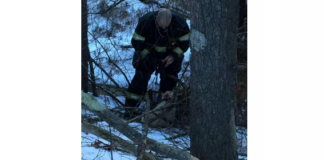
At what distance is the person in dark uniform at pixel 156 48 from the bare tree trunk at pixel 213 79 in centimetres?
18

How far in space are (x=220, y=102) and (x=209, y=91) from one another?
0.31ft

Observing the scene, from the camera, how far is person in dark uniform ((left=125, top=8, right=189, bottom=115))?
2744 mm

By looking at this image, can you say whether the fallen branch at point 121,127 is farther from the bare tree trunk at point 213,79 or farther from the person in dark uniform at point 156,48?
the person in dark uniform at point 156,48

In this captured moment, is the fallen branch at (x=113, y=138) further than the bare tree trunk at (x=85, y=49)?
No

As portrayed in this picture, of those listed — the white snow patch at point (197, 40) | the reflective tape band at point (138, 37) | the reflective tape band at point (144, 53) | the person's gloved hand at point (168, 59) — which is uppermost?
the reflective tape band at point (138, 37)

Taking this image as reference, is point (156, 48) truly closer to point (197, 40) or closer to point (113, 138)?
point (197, 40)

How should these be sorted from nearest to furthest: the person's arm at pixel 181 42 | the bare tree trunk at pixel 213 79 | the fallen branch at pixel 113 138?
the fallen branch at pixel 113 138
the bare tree trunk at pixel 213 79
the person's arm at pixel 181 42

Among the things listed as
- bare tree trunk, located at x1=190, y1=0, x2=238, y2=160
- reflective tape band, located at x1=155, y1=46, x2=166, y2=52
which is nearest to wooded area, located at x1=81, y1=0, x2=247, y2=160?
bare tree trunk, located at x1=190, y1=0, x2=238, y2=160

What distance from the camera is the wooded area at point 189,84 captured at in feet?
7.97

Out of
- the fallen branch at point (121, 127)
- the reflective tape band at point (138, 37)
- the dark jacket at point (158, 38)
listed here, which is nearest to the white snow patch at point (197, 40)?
the dark jacket at point (158, 38)
